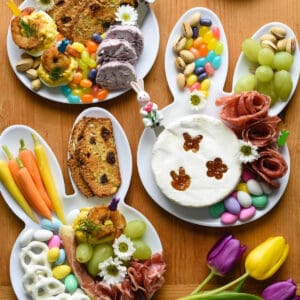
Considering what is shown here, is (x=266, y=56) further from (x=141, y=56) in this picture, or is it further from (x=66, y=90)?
(x=66, y=90)

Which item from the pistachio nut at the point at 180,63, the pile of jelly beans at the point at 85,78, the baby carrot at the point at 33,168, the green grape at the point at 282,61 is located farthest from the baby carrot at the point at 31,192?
the green grape at the point at 282,61

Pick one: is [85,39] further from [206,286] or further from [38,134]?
[206,286]

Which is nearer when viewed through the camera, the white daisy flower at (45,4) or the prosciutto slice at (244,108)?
the prosciutto slice at (244,108)

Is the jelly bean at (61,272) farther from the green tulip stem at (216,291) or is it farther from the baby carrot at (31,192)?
the green tulip stem at (216,291)

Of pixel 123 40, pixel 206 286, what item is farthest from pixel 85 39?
pixel 206 286

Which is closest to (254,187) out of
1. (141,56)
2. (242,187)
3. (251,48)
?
(242,187)

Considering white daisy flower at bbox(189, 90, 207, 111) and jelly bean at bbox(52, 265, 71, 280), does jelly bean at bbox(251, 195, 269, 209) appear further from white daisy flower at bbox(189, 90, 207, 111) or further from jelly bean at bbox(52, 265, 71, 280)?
jelly bean at bbox(52, 265, 71, 280)
